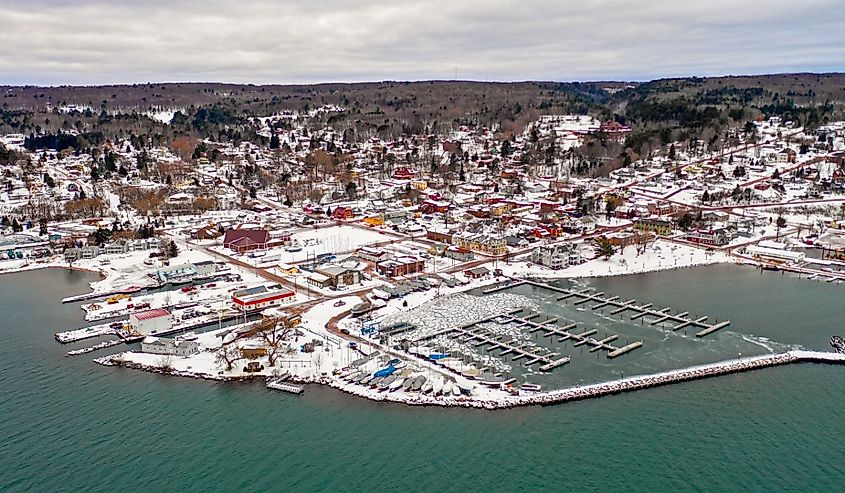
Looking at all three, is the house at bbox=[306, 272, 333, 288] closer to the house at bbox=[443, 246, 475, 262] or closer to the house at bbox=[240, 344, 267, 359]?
the house at bbox=[443, 246, 475, 262]

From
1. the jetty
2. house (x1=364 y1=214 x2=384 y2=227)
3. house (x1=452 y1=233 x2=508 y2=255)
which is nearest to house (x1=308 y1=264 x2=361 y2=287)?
house (x1=452 y1=233 x2=508 y2=255)

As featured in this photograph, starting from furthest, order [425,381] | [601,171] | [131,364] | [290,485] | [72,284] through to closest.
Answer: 1. [601,171]
2. [72,284]
3. [131,364]
4. [425,381]
5. [290,485]

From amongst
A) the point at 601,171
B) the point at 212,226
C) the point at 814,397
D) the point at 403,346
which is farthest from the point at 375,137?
the point at 814,397

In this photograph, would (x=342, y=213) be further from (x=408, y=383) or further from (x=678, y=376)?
(x=678, y=376)

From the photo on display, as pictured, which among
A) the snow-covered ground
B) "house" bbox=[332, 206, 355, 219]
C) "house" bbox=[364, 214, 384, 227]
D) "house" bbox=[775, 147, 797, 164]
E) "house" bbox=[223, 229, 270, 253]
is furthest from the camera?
"house" bbox=[775, 147, 797, 164]

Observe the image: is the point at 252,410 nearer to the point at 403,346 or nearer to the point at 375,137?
the point at 403,346

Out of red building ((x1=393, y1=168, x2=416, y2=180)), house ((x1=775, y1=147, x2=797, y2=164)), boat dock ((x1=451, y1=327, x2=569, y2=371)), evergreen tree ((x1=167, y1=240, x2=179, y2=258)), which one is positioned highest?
house ((x1=775, y1=147, x2=797, y2=164))

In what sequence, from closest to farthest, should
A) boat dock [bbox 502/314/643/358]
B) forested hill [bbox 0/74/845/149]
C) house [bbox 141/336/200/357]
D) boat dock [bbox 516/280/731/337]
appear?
house [bbox 141/336/200/357]
boat dock [bbox 502/314/643/358]
boat dock [bbox 516/280/731/337]
forested hill [bbox 0/74/845/149]

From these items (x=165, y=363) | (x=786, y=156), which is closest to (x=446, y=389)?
(x=165, y=363)
